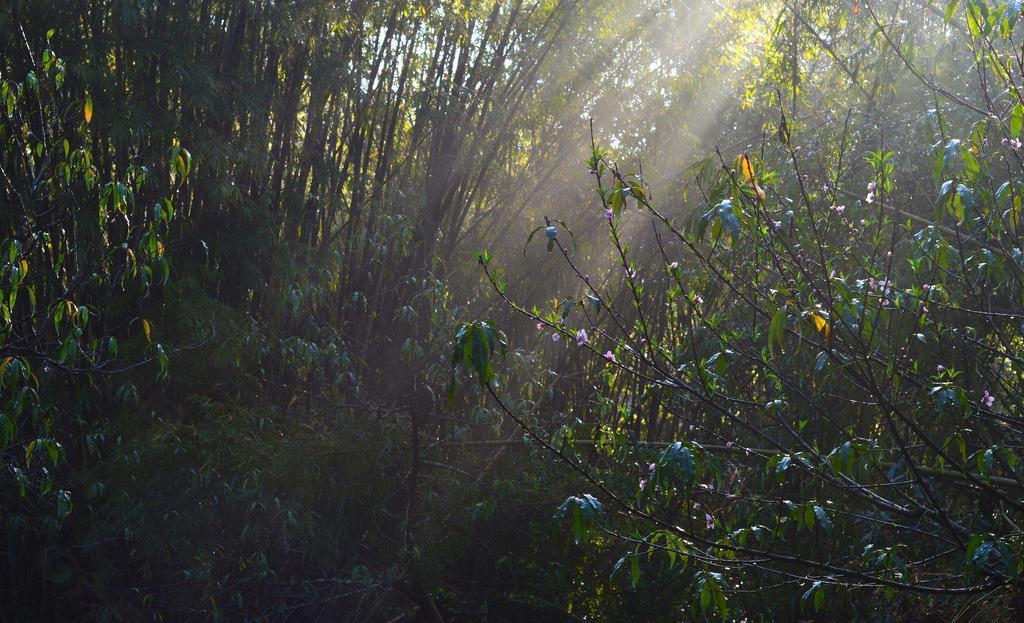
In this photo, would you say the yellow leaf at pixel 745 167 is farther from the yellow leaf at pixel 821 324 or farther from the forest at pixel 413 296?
the forest at pixel 413 296

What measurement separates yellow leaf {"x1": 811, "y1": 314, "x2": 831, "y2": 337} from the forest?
38.4 inches

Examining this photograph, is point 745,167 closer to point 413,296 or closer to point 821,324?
point 821,324

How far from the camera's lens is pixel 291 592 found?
13.8 ft

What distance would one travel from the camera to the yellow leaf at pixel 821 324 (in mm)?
1712

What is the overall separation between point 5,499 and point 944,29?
3875 millimetres

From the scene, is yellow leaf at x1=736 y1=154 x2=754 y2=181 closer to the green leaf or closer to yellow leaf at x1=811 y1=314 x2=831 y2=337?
the green leaf

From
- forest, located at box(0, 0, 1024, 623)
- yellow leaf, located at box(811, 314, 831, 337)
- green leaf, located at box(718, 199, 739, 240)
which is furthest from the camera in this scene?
forest, located at box(0, 0, 1024, 623)

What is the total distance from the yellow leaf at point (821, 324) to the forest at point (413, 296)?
97cm

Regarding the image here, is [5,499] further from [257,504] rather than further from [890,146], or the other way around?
[890,146]

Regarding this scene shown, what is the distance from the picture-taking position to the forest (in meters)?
3.36

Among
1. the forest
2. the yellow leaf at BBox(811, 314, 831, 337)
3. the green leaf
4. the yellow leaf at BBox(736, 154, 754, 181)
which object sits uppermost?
the yellow leaf at BBox(736, 154, 754, 181)

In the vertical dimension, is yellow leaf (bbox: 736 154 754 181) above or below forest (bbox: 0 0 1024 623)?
above

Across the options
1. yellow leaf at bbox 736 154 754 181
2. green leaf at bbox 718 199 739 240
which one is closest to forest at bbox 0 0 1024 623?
yellow leaf at bbox 736 154 754 181

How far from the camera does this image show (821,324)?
1.71 metres
